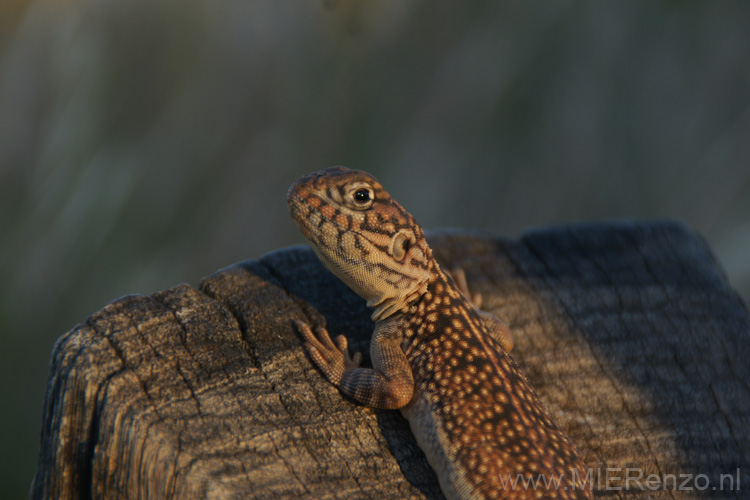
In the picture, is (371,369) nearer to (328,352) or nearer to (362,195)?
(328,352)

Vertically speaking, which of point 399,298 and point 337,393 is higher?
point 399,298

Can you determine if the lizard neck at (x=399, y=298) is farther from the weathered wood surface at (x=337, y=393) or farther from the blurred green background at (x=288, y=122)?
the blurred green background at (x=288, y=122)

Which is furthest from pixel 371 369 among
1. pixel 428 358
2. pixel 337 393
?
pixel 428 358

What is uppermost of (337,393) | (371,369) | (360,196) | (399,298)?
(360,196)

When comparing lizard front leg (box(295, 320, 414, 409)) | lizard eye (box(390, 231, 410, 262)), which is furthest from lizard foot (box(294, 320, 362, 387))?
lizard eye (box(390, 231, 410, 262))

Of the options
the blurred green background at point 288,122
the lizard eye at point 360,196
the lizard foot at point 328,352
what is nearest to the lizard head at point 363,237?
the lizard eye at point 360,196
